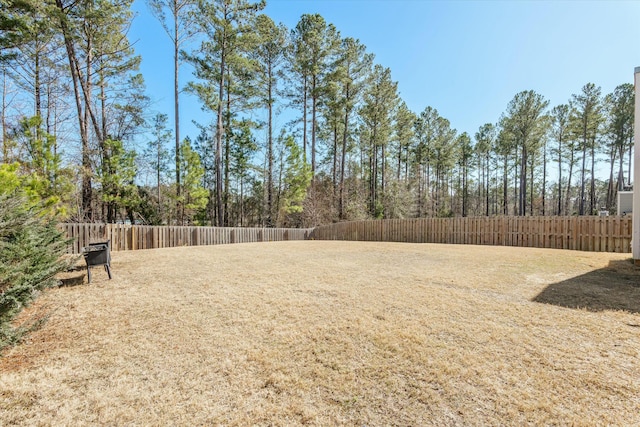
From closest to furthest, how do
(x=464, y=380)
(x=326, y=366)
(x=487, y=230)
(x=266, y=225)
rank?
(x=464, y=380), (x=326, y=366), (x=487, y=230), (x=266, y=225)

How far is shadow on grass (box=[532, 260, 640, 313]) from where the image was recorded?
12.4ft

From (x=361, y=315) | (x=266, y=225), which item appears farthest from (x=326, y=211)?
(x=361, y=315)

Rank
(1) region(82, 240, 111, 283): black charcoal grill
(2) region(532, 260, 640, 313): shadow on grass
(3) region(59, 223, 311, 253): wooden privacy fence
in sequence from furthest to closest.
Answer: (3) region(59, 223, 311, 253): wooden privacy fence
(1) region(82, 240, 111, 283): black charcoal grill
(2) region(532, 260, 640, 313): shadow on grass

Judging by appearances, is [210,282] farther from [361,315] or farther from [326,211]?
[326,211]

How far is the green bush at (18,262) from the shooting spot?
2592 mm

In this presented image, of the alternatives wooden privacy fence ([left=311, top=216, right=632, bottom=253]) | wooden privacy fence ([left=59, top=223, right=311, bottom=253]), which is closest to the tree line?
wooden privacy fence ([left=59, top=223, right=311, bottom=253])

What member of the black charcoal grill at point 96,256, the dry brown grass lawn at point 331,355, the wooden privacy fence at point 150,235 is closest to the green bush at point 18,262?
the dry brown grass lawn at point 331,355

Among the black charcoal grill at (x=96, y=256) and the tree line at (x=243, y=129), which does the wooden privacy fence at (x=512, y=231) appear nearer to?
the tree line at (x=243, y=129)

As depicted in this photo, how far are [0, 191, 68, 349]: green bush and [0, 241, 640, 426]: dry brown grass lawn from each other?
1.47ft

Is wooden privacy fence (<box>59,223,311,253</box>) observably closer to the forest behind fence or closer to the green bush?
the forest behind fence

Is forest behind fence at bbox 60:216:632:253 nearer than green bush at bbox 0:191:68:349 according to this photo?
No

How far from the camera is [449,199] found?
1458 inches

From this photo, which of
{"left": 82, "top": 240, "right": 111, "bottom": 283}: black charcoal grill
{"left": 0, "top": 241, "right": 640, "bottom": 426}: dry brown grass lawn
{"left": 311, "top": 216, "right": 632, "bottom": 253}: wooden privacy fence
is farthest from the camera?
{"left": 311, "top": 216, "right": 632, "bottom": 253}: wooden privacy fence

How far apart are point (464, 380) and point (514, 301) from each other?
2370 mm
